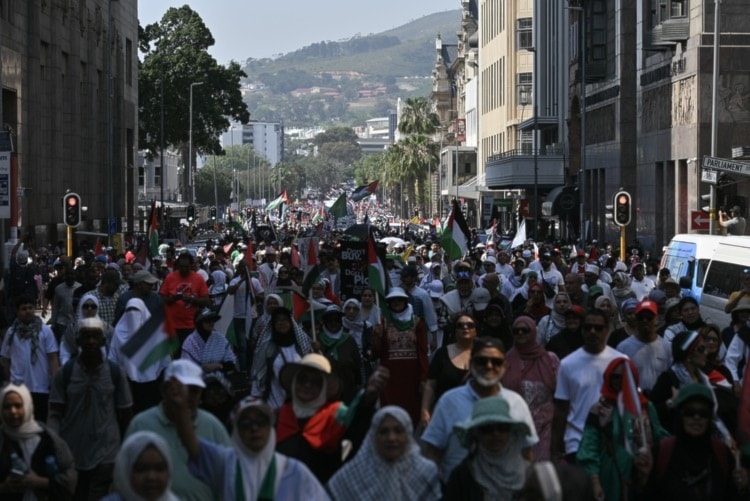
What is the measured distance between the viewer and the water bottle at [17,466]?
8336 millimetres

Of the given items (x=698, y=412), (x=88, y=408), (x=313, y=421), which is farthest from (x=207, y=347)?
(x=698, y=412)

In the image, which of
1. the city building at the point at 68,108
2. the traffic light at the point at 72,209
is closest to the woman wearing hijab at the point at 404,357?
the city building at the point at 68,108

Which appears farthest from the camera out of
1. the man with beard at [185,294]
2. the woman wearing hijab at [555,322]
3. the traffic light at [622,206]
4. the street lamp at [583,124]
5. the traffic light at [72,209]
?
the street lamp at [583,124]

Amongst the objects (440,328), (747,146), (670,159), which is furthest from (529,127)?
(440,328)

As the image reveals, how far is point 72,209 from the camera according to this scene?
33625 mm

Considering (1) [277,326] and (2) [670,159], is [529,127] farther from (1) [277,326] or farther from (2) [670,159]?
(1) [277,326]

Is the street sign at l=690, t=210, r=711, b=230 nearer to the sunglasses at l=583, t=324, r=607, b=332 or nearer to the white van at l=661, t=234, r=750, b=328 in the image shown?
the white van at l=661, t=234, r=750, b=328

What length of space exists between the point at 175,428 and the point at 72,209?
2642 cm

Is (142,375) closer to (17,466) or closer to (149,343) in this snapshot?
(149,343)

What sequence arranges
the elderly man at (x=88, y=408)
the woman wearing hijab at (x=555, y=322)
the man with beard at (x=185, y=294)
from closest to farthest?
the elderly man at (x=88, y=408) < the woman wearing hijab at (x=555, y=322) < the man with beard at (x=185, y=294)

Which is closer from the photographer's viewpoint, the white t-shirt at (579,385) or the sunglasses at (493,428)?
the sunglasses at (493,428)

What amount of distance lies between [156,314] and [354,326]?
19.3ft

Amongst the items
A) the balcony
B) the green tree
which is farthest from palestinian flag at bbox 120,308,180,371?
the green tree

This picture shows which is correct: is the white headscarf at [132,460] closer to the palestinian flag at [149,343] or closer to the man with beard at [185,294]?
the palestinian flag at [149,343]
